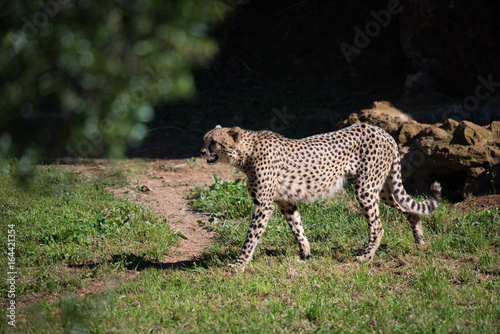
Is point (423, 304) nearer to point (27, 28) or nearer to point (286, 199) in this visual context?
point (286, 199)

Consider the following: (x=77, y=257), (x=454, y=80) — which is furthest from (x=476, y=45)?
(x=77, y=257)

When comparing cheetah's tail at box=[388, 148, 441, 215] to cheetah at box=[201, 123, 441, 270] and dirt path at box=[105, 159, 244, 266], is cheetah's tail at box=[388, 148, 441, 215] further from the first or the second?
dirt path at box=[105, 159, 244, 266]

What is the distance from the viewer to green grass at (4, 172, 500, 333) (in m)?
3.88

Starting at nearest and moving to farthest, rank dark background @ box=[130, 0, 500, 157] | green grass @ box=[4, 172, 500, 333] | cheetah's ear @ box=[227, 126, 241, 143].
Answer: green grass @ box=[4, 172, 500, 333]
cheetah's ear @ box=[227, 126, 241, 143]
dark background @ box=[130, 0, 500, 157]

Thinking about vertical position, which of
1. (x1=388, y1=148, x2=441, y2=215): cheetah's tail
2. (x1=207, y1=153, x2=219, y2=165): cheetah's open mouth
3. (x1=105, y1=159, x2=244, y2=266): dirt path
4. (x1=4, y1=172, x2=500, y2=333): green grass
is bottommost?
(x1=105, y1=159, x2=244, y2=266): dirt path

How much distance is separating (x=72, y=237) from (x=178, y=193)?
214 centimetres

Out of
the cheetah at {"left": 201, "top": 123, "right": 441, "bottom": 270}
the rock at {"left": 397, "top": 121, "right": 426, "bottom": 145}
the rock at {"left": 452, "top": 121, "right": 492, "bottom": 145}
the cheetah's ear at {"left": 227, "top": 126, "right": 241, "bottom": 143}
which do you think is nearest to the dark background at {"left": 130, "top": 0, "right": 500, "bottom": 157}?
the rock at {"left": 397, "top": 121, "right": 426, "bottom": 145}

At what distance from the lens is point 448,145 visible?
6227 mm

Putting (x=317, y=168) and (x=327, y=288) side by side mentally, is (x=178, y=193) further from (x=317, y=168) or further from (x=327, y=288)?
(x=327, y=288)

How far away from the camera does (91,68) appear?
5.28ft

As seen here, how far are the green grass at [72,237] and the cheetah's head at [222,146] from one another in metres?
1.01

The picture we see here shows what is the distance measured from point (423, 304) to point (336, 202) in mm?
2697

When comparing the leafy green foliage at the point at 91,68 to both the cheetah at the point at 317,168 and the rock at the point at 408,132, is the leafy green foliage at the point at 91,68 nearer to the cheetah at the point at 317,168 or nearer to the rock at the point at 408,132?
the cheetah at the point at 317,168

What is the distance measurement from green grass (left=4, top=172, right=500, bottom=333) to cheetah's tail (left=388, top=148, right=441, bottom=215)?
30 cm
